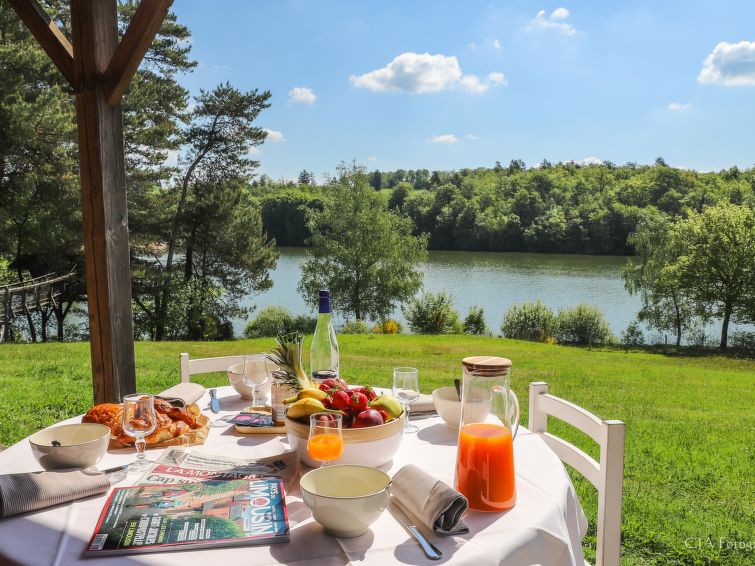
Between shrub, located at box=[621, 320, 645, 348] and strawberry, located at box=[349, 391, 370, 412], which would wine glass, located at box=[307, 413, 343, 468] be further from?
shrub, located at box=[621, 320, 645, 348]

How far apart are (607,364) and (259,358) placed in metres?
10.4

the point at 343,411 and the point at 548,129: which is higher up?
the point at 548,129

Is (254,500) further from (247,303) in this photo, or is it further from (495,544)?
(247,303)

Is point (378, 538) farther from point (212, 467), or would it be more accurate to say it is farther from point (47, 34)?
point (47, 34)

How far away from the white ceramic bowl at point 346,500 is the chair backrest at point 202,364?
1.20m

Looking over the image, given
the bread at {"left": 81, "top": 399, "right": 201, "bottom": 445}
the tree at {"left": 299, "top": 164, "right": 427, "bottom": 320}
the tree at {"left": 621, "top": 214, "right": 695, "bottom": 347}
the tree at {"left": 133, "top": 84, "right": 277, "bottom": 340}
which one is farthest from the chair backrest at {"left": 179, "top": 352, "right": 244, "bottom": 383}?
the tree at {"left": 621, "top": 214, "right": 695, "bottom": 347}

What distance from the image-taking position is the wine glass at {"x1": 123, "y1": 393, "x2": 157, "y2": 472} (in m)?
1.25

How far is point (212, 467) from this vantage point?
1.28 m

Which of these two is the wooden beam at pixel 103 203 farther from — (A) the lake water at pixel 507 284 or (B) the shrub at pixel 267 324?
(A) the lake water at pixel 507 284

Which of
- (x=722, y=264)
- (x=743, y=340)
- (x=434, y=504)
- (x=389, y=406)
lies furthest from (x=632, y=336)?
(x=434, y=504)

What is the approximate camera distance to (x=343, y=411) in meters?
1.24

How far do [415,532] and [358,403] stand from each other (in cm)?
34

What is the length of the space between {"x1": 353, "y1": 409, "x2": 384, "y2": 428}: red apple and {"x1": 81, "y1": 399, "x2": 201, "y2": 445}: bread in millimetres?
545

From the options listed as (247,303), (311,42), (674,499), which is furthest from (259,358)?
(311,42)
